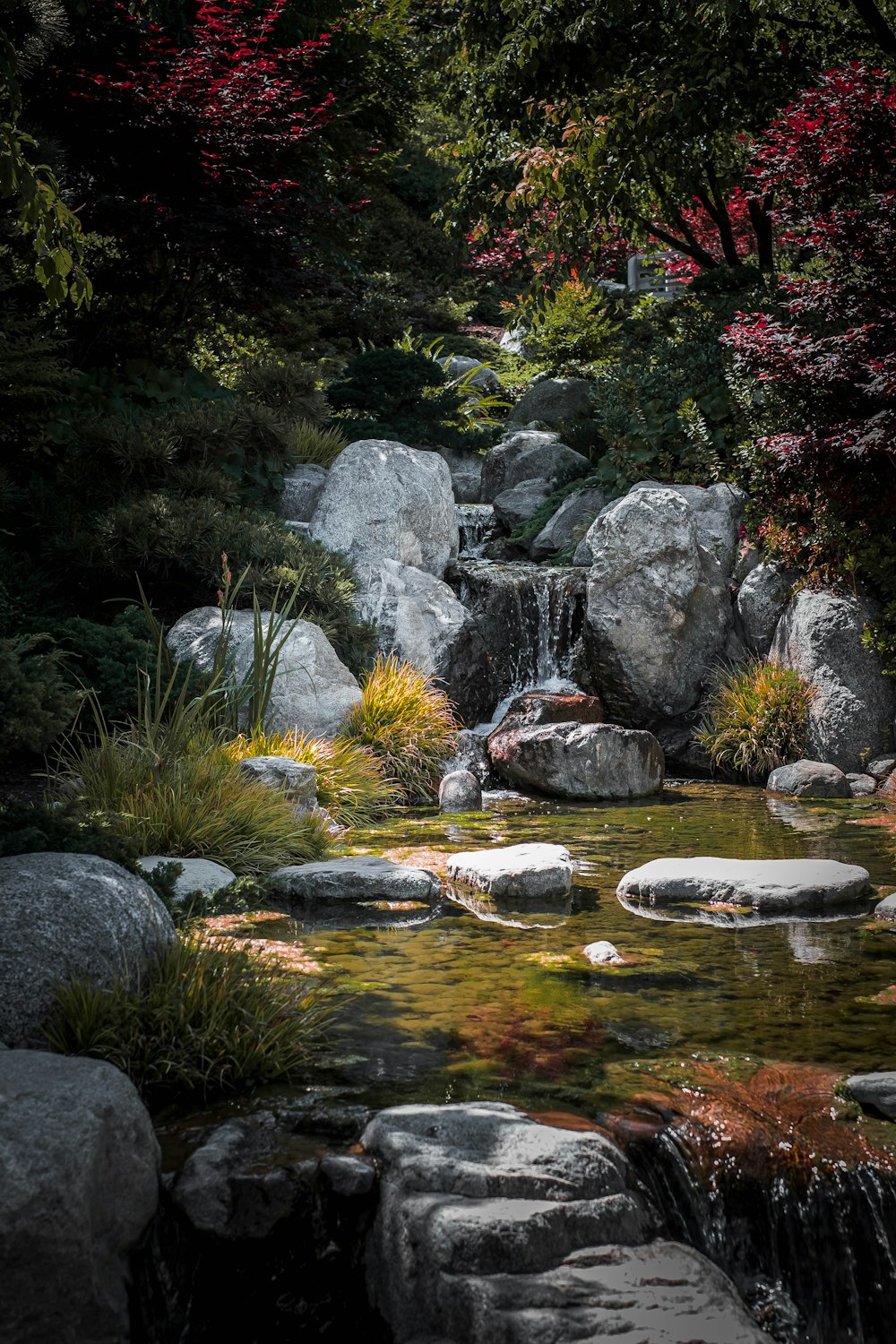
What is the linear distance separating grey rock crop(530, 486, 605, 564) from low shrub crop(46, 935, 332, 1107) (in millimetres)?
9723

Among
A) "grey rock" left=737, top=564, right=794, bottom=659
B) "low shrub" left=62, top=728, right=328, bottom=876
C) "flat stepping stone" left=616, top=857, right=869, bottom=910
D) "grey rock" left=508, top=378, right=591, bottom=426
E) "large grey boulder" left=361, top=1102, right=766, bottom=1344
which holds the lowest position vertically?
"large grey boulder" left=361, top=1102, right=766, bottom=1344

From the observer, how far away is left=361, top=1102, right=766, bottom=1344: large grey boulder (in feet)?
7.78

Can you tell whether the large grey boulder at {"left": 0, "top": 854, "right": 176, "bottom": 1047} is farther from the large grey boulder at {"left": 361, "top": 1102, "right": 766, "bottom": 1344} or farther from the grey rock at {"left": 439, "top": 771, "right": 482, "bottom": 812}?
the grey rock at {"left": 439, "top": 771, "right": 482, "bottom": 812}

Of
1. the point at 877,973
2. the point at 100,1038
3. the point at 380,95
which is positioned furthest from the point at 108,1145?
the point at 380,95

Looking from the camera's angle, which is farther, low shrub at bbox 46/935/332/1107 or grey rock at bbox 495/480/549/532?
grey rock at bbox 495/480/549/532

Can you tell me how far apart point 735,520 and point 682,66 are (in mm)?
4678

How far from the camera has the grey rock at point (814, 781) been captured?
8.64 meters

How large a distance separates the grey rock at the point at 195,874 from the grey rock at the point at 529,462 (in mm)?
9511

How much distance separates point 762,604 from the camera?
411 inches

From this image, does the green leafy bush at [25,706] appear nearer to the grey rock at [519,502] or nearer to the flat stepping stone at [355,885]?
the flat stepping stone at [355,885]

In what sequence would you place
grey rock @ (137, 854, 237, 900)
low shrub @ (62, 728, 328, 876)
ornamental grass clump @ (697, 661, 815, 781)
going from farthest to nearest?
1. ornamental grass clump @ (697, 661, 815, 781)
2. low shrub @ (62, 728, 328, 876)
3. grey rock @ (137, 854, 237, 900)

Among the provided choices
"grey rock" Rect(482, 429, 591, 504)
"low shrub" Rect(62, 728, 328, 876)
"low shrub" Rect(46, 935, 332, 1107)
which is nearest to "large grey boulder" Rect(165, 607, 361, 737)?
"low shrub" Rect(62, 728, 328, 876)

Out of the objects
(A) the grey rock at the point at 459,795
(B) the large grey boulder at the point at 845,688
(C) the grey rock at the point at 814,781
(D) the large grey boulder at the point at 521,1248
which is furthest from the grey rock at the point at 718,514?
(D) the large grey boulder at the point at 521,1248

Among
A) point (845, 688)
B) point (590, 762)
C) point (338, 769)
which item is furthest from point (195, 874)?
point (845, 688)
